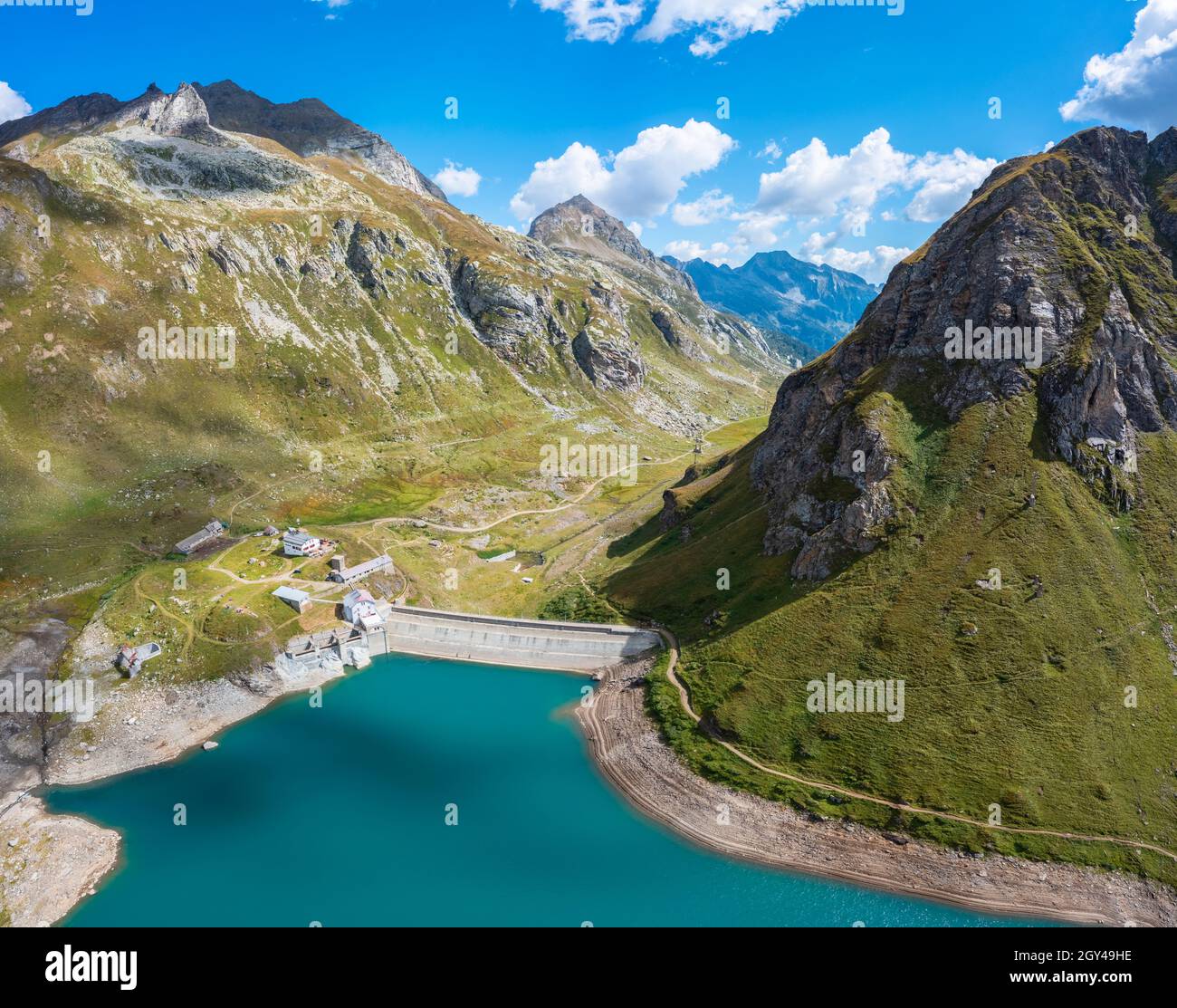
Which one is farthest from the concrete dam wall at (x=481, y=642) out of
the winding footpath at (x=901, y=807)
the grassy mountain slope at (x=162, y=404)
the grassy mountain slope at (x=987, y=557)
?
the grassy mountain slope at (x=162, y=404)

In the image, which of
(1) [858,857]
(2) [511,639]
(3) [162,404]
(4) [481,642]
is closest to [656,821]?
(1) [858,857]

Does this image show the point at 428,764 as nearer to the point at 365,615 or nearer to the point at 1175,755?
the point at 365,615

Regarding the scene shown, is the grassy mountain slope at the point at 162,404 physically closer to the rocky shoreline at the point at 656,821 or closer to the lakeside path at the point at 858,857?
the rocky shoreline at the point at 656,821

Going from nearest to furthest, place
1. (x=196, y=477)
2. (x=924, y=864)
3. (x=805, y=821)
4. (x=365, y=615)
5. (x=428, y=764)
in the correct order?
(x=924, y=864) < (x=805, y=821) < (x=428, y=764) < (x=365, y=615) < (x=196, y=477)

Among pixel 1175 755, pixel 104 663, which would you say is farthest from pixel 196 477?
pixel 1175 755

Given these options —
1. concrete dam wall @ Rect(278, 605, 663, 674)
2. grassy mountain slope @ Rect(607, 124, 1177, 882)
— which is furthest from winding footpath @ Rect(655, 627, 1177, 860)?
concrete dam wall @ Rect(278, 605, 663, 674)

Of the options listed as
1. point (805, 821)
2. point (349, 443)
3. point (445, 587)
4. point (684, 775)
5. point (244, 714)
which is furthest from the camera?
point (349, 443)
